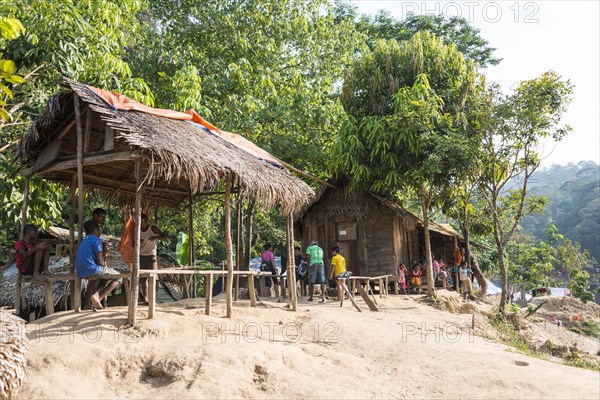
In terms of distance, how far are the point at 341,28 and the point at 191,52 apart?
6203 millimetres

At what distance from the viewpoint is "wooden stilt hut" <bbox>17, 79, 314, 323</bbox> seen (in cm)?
695

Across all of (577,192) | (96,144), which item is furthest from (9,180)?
(577,192)

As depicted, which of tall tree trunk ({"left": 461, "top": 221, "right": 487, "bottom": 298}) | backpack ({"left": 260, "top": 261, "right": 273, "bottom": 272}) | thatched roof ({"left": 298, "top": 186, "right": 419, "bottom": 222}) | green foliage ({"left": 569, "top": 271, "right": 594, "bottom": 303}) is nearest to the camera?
backpack ({"left": 260, "top": 261, "right": 273, "bottom": 272})

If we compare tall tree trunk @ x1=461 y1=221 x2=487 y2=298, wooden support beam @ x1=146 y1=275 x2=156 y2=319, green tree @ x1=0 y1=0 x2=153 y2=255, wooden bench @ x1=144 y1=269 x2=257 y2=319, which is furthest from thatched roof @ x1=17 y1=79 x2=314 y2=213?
tall tree trunk @ x1=461 y1=221 x2=487 y2=298

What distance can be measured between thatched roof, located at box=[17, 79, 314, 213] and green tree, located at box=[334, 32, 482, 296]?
15.4ft

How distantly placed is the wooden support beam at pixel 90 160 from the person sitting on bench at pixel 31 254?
992mm

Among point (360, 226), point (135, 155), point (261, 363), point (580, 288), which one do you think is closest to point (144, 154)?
point (135, 155)

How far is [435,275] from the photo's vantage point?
675 inches

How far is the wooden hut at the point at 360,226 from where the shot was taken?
51.4 feet

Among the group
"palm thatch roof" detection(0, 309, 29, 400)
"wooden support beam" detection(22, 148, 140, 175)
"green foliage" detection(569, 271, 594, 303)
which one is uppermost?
"wooden support beam" detection(22, 148, 140, 175)

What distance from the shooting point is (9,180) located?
29.2 feet

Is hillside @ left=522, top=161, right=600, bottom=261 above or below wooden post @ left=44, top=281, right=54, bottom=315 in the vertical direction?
above

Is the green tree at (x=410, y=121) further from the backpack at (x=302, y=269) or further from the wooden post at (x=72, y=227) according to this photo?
the wooden post at (x=72, y=227)

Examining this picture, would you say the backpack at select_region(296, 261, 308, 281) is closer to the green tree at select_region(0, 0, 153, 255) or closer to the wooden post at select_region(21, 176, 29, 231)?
the green tree at select_region(0, 0, 153, 255)
